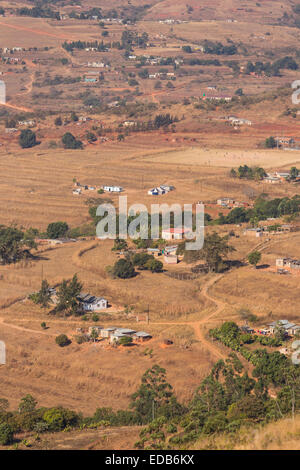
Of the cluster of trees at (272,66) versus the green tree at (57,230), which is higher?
the cluster of trees at (272,66)

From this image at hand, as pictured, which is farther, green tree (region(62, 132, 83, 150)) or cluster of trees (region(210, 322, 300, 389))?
green tree (region(62, 132, 83, 150))

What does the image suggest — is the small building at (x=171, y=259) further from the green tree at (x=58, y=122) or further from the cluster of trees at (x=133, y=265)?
the green tree at (x=58, y=122)

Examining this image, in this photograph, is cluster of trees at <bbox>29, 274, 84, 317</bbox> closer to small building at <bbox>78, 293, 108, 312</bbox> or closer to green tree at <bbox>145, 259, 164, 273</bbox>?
small building at <bbox>78, 293, 108, 312</bbox>

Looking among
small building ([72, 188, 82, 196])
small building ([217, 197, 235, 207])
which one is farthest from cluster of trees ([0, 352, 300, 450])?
small building ([72, 188, 82, 196])

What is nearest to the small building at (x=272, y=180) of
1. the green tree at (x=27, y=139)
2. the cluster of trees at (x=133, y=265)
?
the cluster of trees at (x=133, y=265)

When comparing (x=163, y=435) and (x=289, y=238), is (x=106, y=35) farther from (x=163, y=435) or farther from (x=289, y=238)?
(x=163, y=435)

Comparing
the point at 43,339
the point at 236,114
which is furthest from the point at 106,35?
the point at 43,339

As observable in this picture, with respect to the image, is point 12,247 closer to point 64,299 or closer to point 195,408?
point 64,299

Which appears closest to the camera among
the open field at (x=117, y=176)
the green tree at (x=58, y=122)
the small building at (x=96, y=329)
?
the small building at (x=96, y=329)

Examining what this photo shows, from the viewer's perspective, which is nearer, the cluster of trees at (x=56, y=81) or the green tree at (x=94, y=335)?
the green tree at (x=94, y=335)
